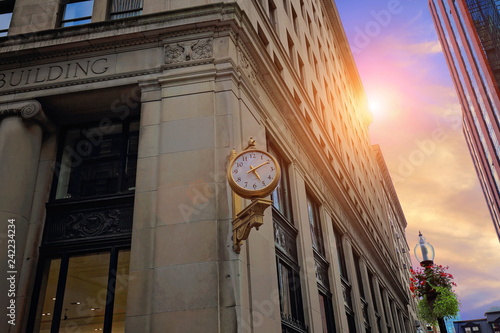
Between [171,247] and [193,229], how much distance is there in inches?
26.4

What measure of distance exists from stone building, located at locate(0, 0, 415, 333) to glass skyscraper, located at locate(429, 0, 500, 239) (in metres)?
115

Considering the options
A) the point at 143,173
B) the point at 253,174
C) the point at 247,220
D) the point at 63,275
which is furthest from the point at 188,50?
the point at 63,275

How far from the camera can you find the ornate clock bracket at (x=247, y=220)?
9711mm

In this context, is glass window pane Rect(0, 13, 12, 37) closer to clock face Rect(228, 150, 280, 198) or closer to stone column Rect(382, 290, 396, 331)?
clock face Rect(228, 150, 280, 198)

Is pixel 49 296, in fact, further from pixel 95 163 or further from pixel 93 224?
pixel 95 163

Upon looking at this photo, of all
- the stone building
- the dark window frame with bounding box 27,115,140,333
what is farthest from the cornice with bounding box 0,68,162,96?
the dark window frame with bounding box 27,115,140,333

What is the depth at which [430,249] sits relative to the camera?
14508 mm

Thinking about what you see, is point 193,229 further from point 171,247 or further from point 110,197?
point 110,197

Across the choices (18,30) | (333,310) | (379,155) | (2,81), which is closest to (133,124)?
(2,81)

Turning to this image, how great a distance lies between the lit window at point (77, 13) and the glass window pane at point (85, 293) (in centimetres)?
A: 841

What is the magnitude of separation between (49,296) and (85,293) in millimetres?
1044

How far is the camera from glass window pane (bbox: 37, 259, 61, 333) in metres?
11.9

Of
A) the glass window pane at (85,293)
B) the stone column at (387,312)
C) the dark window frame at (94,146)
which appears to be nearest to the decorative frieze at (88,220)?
the dark window frame at (94,146)

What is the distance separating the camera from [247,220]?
1005 centimetres
